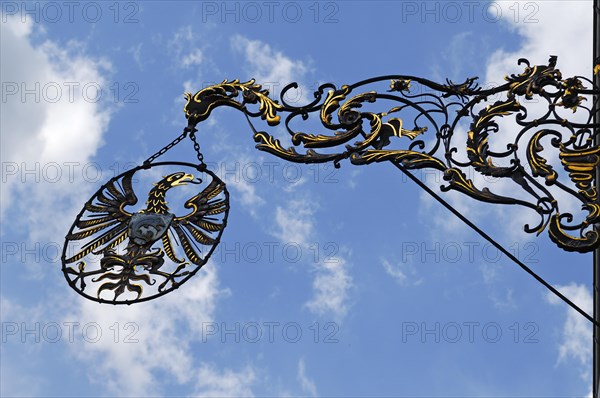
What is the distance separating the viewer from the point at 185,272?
33.6 ft

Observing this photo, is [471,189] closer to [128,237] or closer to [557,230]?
[557,230]

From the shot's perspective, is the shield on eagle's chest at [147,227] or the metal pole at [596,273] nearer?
the shield on eagle's chest at [147,227]

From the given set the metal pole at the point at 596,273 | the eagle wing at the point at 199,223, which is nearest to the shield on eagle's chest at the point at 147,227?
the eagle wing at the point at 199,223

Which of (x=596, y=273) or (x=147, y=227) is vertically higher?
(x=596, y=273)

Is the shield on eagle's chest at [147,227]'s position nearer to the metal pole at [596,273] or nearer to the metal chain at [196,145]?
the metal chain at [196,145]

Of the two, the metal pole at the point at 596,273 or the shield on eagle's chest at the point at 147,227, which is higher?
the metal pole at the point at 596,273

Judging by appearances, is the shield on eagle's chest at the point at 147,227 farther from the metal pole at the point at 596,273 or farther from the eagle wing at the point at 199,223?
the metal pole at the point at 596,273

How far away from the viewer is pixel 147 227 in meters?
10.5

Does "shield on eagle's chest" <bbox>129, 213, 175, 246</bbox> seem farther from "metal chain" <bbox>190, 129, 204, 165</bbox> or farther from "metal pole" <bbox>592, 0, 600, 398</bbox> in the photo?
"metal pole" <bbox>592, 0, 600, 398</bbox>

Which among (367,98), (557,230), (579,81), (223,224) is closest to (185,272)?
(223,224)

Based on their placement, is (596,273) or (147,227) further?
(596,273)

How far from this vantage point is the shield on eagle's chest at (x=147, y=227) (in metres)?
10.4

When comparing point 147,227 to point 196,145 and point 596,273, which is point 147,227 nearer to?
point 196,145

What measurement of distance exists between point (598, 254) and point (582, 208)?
9.78 feet
